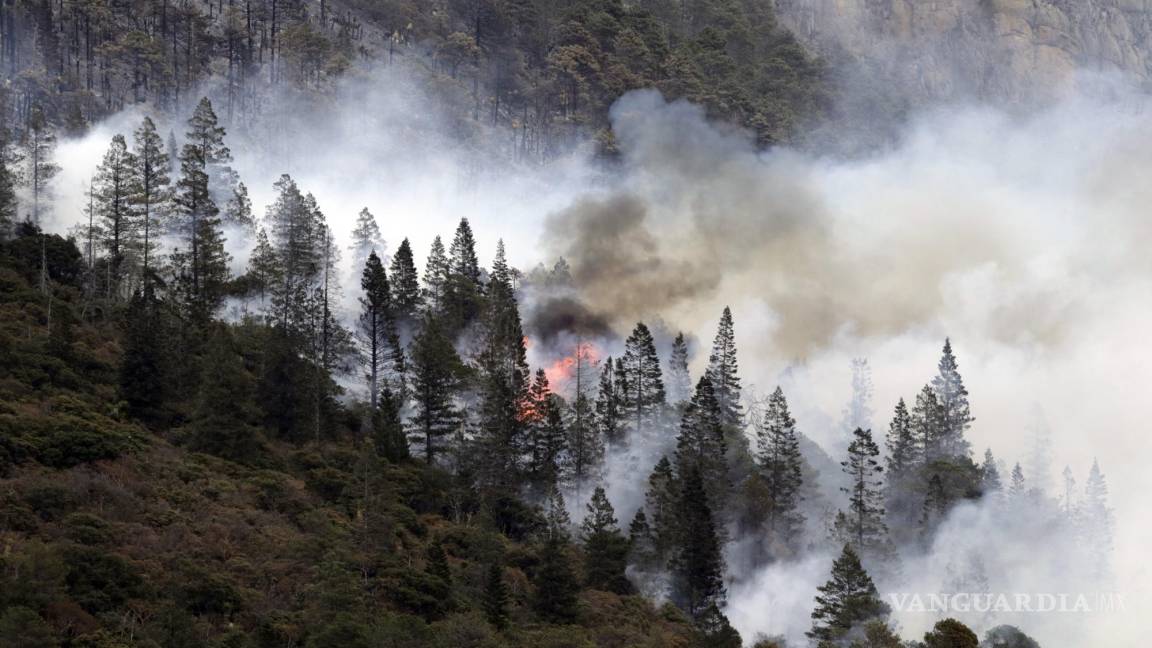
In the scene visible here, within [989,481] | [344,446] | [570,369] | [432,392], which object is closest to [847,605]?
[432,392]

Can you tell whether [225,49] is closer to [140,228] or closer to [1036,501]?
[140,228]

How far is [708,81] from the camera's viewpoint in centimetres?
17262

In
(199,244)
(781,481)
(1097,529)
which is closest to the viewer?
(199,244)

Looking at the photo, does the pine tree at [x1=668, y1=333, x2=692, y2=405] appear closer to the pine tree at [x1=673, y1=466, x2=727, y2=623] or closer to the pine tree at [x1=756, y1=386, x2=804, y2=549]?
the pine tree at [x1=756, y1=386, x2=804, y2=549]

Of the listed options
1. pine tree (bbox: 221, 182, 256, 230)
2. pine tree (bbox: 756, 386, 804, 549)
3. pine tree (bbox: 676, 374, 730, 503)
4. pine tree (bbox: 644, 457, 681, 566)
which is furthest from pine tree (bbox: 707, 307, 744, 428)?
pine tree (bbox: 221, 182, 256, 230)

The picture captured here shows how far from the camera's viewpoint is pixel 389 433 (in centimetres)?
8044

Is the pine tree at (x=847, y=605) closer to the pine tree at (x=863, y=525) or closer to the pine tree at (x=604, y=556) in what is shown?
the pine tree at (x=604, y=556)

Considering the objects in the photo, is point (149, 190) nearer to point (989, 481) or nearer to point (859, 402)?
point (989, 481)

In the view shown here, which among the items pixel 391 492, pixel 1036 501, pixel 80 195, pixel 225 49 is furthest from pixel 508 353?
pixel 225 49

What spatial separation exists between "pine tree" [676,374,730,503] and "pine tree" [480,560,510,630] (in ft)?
104

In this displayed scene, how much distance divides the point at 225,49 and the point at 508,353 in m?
77.4

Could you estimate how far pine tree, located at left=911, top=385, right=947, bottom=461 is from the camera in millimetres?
109938

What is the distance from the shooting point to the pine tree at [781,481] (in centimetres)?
9469

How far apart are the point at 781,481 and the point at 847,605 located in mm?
24816
